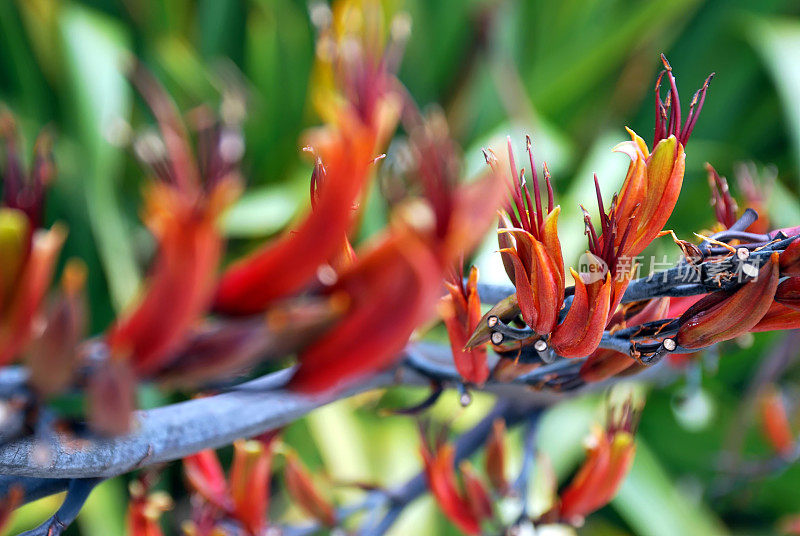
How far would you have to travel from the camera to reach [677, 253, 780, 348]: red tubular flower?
168 mm

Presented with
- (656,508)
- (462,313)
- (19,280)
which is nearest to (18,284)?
(19,280)

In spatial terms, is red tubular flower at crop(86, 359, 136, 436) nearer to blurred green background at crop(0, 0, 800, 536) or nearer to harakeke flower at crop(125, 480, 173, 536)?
harakeke flower at crop(125, 480, 173, 536)

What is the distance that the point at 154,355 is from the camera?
125 mm

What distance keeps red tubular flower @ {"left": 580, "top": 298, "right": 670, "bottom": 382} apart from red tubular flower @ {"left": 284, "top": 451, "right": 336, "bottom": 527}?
140mm

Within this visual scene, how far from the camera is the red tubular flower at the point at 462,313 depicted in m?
0.20

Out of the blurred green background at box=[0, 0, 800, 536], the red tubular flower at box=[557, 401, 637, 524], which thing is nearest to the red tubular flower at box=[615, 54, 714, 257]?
the red tubular flower at box=[557, 401, 637, 524]

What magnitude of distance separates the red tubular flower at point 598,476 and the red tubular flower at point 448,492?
0.04 m

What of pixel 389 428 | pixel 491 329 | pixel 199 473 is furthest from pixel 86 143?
pixel 491 329

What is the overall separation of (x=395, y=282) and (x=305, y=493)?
206 millimetres

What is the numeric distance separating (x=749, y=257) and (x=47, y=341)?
16cm

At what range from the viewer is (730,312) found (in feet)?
0.57

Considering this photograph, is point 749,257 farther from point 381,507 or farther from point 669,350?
point 381,507

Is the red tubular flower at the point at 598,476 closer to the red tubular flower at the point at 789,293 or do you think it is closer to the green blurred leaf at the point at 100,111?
the red tubular flower at the point at 789,293

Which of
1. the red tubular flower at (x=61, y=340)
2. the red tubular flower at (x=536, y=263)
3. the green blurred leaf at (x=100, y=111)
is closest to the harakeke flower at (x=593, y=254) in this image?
the red tubular flower at (x=536, y=263)
